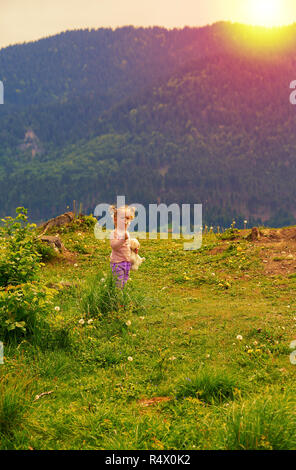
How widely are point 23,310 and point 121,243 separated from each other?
3.16 meters

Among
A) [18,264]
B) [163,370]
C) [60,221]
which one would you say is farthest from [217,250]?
[163,370]

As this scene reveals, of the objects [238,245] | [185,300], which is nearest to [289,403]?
[185,300]

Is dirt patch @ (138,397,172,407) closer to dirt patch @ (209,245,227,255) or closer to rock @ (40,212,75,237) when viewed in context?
dirt patch @ (209,245,227,255)

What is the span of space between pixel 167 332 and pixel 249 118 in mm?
188991

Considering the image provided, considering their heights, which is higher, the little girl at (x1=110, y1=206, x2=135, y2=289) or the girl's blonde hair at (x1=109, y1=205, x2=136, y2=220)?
the girl's blonde hair at (x1=109, y1=205, x2=136, y2=220)

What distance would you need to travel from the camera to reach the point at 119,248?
8.84 m

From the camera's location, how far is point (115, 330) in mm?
6840

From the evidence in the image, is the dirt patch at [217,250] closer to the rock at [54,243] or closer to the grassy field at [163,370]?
the grassy field at [163,370]

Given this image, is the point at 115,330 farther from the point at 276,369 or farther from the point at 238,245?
the point at 238,245

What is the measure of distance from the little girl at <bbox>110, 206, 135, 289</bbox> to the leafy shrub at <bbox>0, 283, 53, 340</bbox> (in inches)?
108

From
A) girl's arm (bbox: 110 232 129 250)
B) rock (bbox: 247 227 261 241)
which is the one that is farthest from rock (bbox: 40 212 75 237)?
girl's arm (bbox: 110 232 129 250)

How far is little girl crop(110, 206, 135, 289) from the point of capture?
8.80m

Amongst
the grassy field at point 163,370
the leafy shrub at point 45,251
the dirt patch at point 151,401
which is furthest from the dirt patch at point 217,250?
the dirt patch at point 151,401

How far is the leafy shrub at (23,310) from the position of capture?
5.79m
